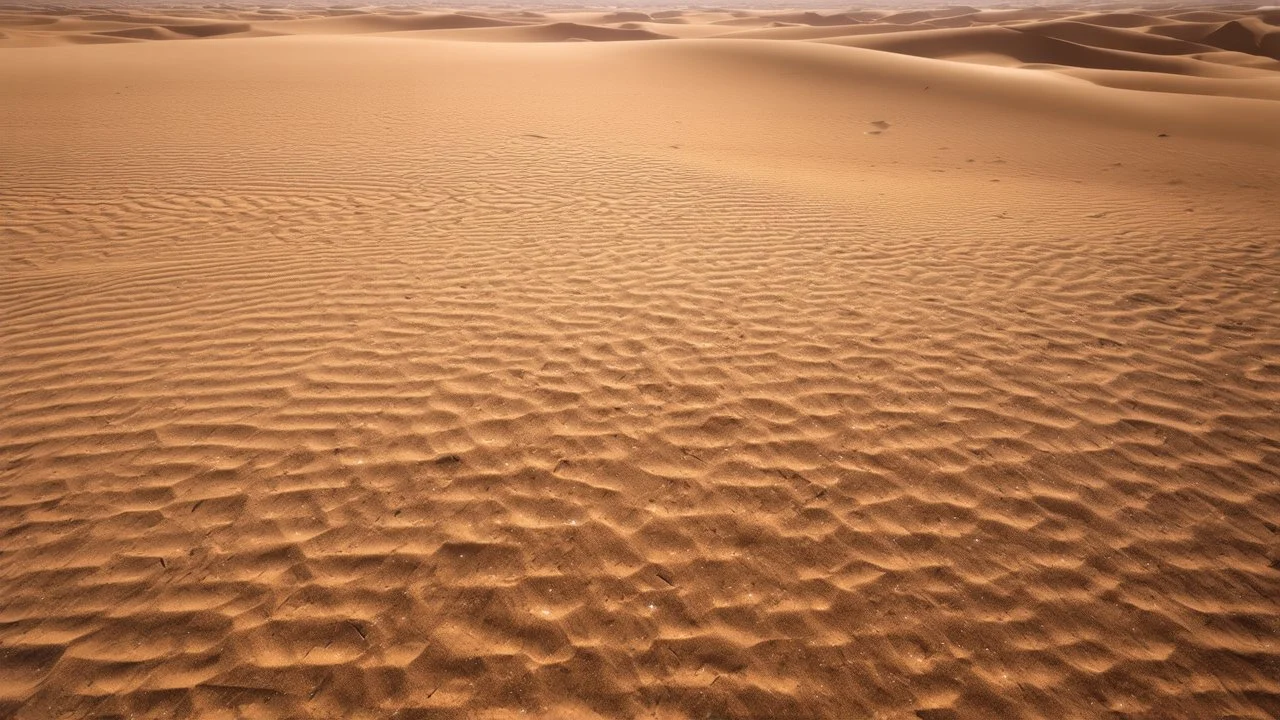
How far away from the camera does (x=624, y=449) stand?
4.06 meters

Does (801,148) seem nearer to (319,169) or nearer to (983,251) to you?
(983,251)

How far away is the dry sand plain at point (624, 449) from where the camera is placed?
285 centimetres

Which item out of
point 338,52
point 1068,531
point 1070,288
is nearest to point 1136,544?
point 1068,531

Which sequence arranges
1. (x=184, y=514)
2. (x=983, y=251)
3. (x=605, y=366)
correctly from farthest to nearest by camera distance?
(x=983, y=251) → (x=605, y=366) → (x=184, y=514)

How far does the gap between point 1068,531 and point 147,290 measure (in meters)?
7.81

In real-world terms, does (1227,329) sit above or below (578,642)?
above

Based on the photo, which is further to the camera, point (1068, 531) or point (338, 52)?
point (338, 52)

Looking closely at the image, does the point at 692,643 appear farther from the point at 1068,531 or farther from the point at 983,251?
the point at 983,251

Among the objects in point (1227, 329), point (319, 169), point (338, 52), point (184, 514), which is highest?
point (338, 52)

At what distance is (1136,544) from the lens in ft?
11.5

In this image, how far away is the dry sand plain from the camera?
2.85m

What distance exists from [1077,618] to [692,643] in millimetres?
1954

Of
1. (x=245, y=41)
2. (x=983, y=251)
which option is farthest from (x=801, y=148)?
(x=245, y=41)

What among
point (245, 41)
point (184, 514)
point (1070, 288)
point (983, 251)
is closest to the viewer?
point (184, 514)
